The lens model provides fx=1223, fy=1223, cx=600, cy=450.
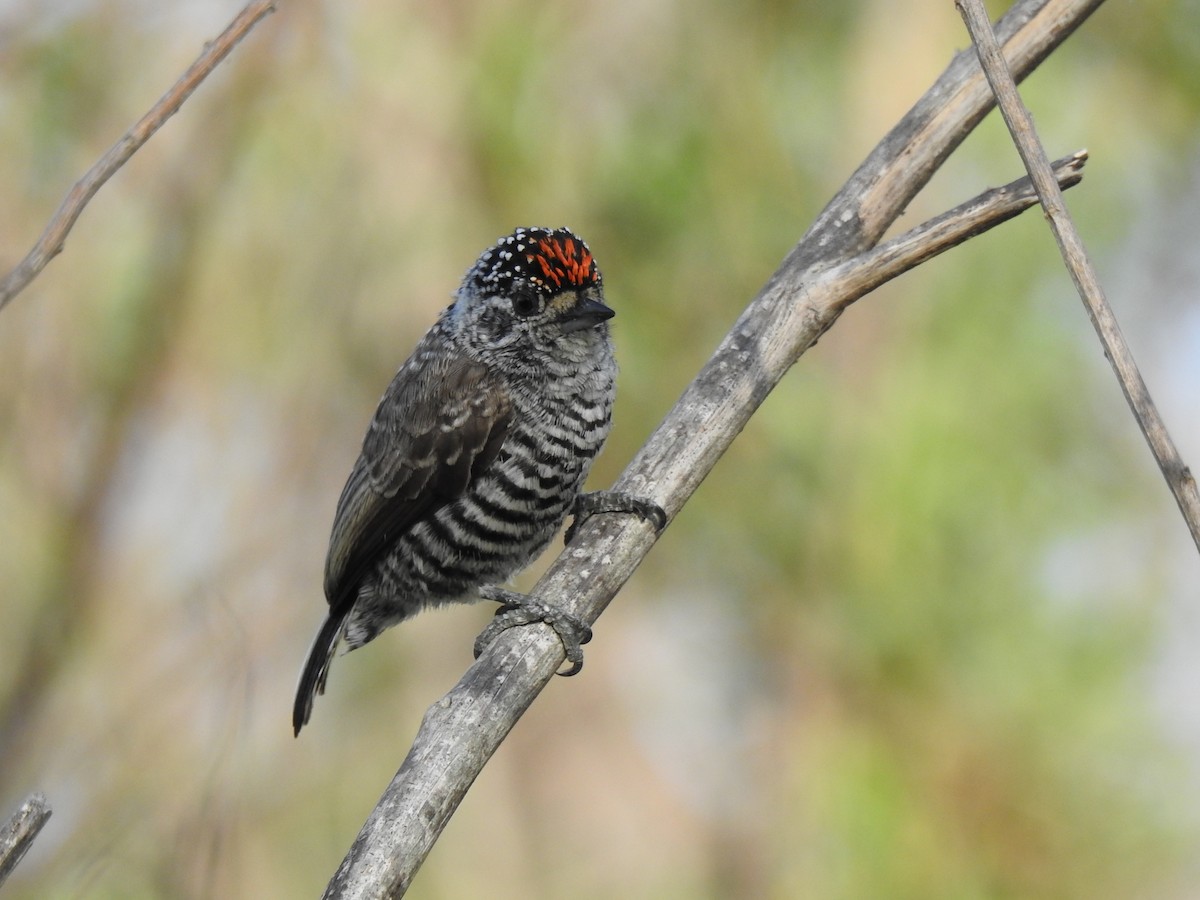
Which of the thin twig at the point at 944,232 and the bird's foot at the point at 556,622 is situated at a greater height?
the thin twig at the point at 944,232

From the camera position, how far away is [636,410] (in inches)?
233

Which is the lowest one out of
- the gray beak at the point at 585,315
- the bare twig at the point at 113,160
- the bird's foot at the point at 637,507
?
the bare twig at the point at 113,160

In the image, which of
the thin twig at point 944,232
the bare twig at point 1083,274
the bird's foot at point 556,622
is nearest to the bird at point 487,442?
the bird's foot at point 556,622

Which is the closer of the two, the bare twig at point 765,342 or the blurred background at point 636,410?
the bare twig at point 765,342

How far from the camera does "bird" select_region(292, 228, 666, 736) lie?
344cm

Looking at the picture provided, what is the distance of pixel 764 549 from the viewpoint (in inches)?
237

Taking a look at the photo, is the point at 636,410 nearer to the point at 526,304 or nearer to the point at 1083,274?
the point at 526,304

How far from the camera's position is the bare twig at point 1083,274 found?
1.62 m

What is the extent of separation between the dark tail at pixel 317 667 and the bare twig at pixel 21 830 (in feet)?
6.89

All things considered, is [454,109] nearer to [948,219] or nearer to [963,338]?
[963,338]

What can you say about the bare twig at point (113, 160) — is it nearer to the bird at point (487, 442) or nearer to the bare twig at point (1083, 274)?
the bare twig at point (1083, 274)

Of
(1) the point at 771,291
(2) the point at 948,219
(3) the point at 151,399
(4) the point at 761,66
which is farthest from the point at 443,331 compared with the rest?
(4) the point at 761,66

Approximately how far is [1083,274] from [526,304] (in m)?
2.03

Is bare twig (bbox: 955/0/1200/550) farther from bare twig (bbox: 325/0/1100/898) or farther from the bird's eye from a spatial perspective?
the bird's eye
